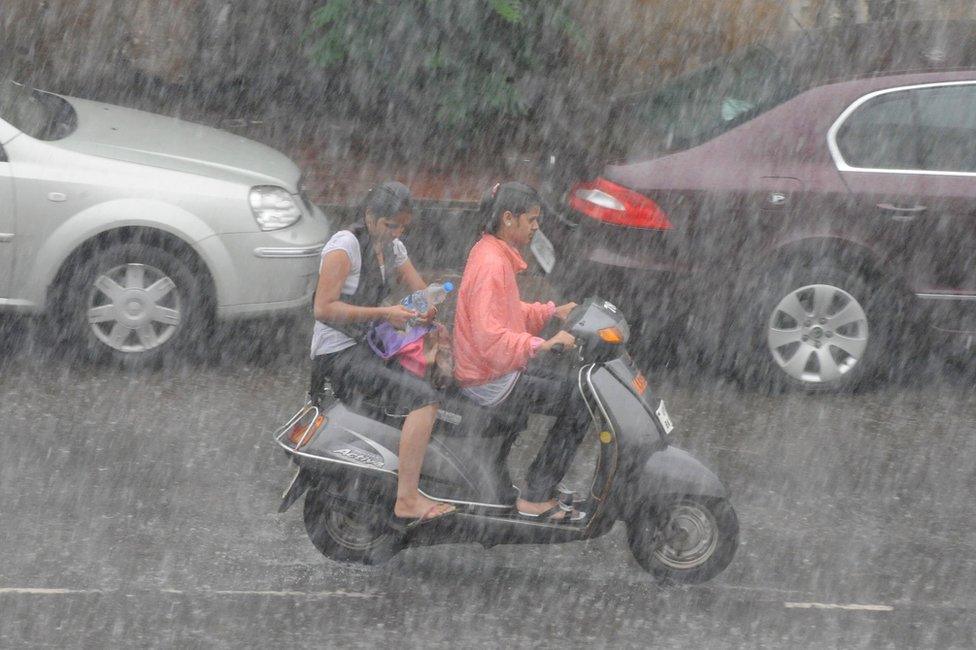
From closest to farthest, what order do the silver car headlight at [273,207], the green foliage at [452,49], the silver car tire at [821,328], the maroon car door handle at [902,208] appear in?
the maroon car door handle at [902,208]
the silver car tire at [821,328]
the silver car headlight at [273,207]
the green foliage at [452,49]

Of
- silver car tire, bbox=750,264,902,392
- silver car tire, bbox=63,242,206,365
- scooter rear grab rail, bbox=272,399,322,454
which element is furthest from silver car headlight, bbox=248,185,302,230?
scooter rear grab rail, bbox=272,399,322,454

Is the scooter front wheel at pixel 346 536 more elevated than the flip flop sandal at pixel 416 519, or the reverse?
the flip flop sandal at pixel 416 519

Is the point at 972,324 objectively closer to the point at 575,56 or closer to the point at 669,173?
the point at 669,173

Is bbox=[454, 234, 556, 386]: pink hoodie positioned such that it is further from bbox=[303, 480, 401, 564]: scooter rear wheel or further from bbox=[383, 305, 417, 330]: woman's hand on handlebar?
bbox=[303, 480, 401, 564]: scooter rear wheel

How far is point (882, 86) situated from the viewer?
7254mm

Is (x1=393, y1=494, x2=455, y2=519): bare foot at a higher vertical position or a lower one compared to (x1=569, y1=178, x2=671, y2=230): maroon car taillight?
lower

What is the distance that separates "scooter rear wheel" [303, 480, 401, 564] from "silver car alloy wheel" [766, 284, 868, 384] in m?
2.96

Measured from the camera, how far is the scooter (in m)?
4.88

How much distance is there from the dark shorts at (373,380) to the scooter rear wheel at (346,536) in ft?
1.39

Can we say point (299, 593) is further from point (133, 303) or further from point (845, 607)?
point (133, 303)

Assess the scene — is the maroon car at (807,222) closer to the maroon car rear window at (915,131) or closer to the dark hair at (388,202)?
the maroon car rear window at (915,131)

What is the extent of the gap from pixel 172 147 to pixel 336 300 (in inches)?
133

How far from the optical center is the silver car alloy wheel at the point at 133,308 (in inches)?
293

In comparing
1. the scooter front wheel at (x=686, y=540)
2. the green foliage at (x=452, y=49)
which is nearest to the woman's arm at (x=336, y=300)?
the scooter front wheel at (x=686, y=540)
